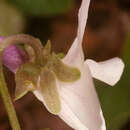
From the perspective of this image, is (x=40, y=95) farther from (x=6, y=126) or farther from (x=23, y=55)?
(x=6, y=126)

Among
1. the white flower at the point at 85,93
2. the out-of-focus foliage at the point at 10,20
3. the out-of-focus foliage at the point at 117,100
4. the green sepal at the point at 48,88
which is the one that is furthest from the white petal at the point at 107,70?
the out-of-focus foliage at the point at 10,20

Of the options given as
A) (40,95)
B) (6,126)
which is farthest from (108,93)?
(40,95)

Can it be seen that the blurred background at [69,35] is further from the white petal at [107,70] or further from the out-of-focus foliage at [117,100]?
the white petal at [107,70]

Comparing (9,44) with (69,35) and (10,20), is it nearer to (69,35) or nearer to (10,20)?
(10,20)

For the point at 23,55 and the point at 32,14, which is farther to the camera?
the point at 32,14

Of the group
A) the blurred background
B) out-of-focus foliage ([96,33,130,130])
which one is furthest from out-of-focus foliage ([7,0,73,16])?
out-of-focus foliage ([96,33,130,130])

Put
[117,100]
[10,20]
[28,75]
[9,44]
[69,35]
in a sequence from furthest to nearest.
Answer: [69,35]
[10,20]
[117,100]
[28,75]
[9,44]

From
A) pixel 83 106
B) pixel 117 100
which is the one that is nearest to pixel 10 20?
pixel 117 100
